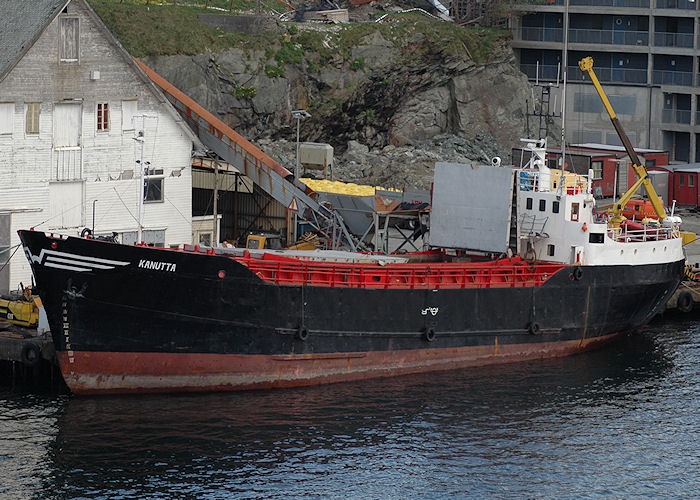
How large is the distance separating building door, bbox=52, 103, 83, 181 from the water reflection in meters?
11.3

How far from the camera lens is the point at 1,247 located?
152ft

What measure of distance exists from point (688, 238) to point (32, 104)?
28.8m

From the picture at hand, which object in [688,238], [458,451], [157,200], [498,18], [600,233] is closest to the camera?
[458,451]

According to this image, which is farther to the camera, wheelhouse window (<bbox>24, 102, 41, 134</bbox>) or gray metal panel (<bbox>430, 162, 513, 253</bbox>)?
wheelhouse window (<bbox>24, 102, 41, 134</bbox>)

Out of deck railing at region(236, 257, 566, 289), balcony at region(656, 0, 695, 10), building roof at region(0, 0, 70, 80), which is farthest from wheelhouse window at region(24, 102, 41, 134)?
balcony at region(656, 0, 695, 10)

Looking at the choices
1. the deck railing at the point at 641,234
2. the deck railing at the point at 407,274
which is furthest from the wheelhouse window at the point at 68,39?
the deck railing at the point at 641,234

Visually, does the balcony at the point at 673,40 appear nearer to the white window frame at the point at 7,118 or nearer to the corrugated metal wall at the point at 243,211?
the corrugated metal wall at the point at 243,211

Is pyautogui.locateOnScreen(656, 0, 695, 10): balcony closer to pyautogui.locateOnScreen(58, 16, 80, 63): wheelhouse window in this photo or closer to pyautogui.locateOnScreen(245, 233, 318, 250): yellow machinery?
pyautogui.locateOnScreen(245, 233, 318, 250): yellow machinery

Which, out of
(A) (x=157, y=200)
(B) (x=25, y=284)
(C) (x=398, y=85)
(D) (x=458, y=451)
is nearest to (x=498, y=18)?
(C) (x=398, y=85)

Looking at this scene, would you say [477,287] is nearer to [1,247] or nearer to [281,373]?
[281,373]

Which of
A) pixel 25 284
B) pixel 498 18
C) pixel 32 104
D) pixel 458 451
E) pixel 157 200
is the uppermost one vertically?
pixel 498 18

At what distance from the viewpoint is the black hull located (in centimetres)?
3931

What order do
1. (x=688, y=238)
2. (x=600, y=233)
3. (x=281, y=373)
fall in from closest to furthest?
(x=281, y=373)
(x=600, y=233)
(x=688, y=238)

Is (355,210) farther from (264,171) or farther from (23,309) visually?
(23,309)
